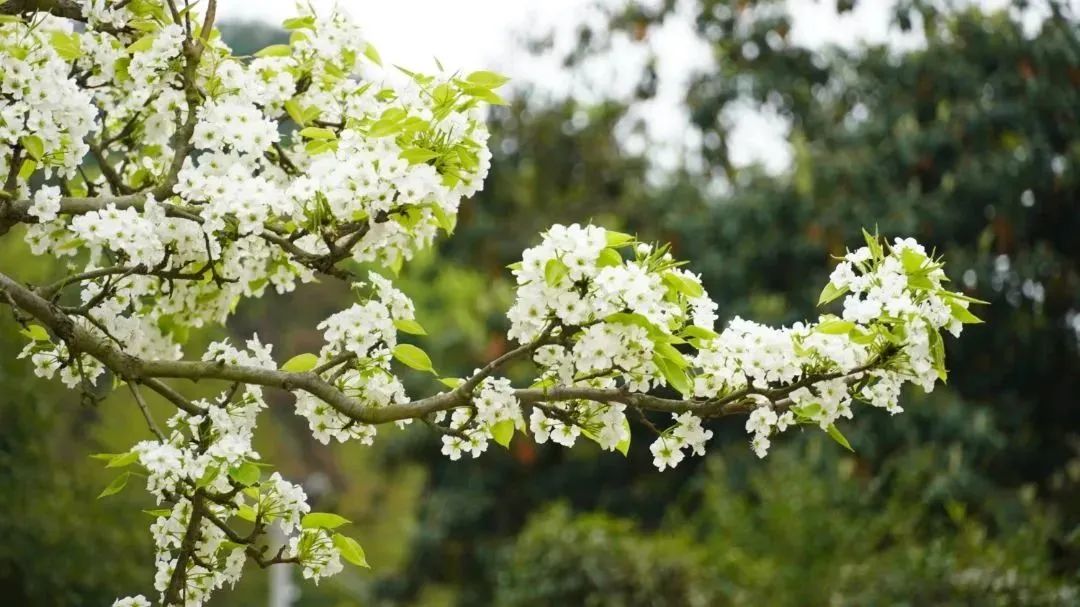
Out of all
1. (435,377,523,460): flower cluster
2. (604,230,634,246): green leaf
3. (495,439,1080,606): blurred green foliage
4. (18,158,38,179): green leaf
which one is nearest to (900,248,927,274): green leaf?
(604,230,634,246): green leaf

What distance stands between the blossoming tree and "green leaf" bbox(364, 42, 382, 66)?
16cm

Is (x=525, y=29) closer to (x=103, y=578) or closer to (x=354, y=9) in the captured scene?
(x=103, y=578)

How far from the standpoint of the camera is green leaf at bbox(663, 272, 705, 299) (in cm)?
271

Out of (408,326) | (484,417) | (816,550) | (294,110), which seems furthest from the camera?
(816,550)

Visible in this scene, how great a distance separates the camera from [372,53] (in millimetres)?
3688

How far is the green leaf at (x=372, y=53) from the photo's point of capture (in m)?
3.69

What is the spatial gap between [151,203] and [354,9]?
105 cm

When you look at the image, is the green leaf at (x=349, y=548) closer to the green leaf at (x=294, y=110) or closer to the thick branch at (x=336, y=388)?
the thick branch at (x=336, y=388)

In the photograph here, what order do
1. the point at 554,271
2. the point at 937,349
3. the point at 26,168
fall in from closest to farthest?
the point at 554,271
the point at 937,349
the point at 26,168

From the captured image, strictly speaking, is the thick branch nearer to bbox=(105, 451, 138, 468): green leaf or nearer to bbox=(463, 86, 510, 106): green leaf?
bbox=(105, 451, 138, 468): green leaf

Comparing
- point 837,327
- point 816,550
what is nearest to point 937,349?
point 837,327

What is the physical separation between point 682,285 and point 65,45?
1621 mm

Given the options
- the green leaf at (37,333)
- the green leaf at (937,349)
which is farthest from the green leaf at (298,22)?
the green leaf at (937,349)

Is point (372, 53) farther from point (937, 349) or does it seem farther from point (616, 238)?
point (937, 349)
